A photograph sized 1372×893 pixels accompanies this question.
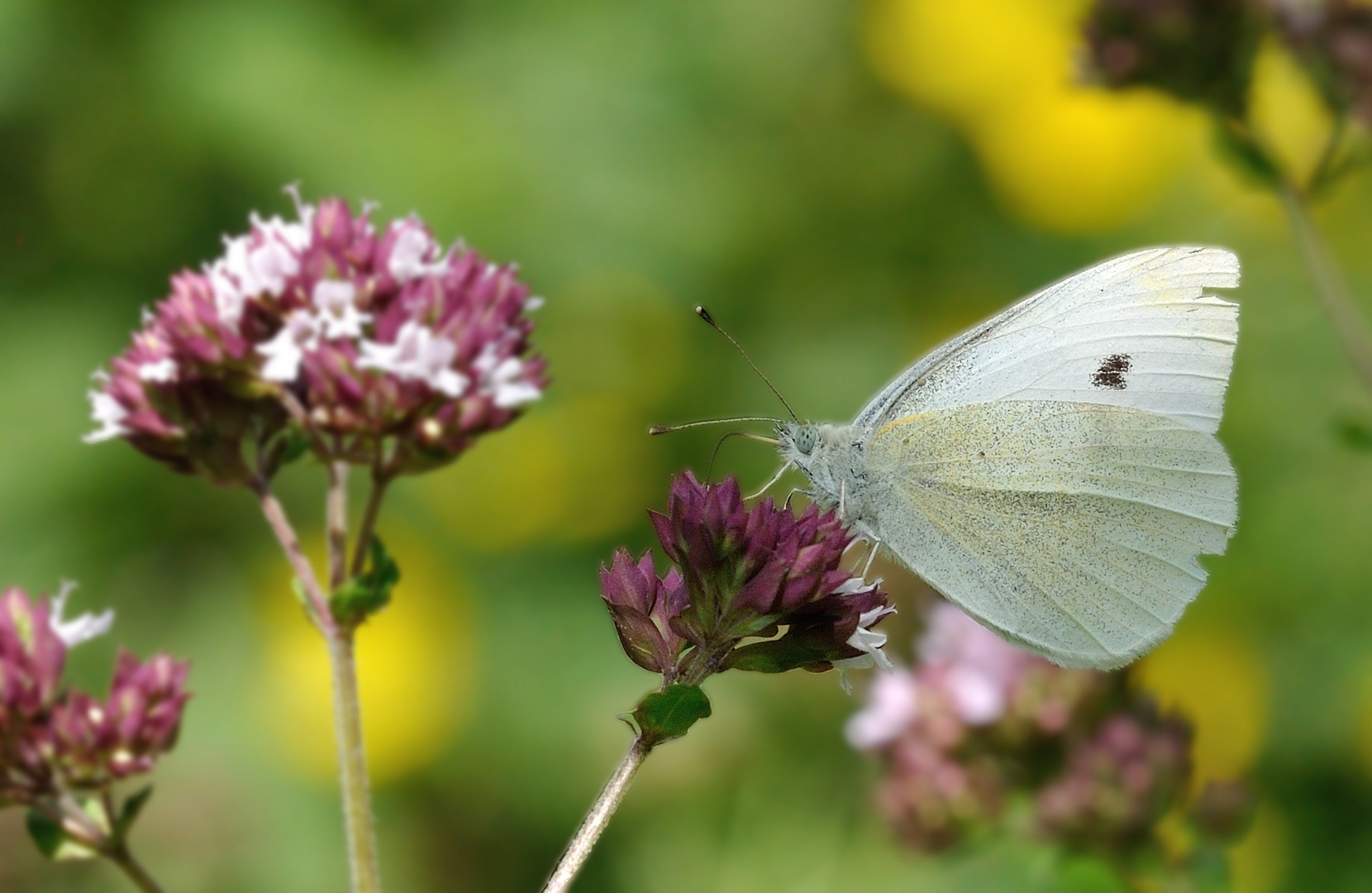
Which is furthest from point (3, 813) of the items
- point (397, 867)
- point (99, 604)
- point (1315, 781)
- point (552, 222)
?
point (1315, 781)

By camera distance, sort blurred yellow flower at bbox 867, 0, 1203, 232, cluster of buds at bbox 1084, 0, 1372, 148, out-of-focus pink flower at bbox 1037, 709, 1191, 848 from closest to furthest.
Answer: out-of-focus pink flower at bbox 1037, 709, 1191, 848 → cluster of buds at bbox 1084, 0, 1372, 148 → blurred yellow flower at bbox 867, 0, 1203, 232

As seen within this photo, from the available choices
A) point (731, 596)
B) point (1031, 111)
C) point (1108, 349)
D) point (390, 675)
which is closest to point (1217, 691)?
point (1108, 349)

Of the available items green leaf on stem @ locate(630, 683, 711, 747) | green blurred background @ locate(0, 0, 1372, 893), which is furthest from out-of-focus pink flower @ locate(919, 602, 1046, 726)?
green leaf on stem @ locate(630, 683, 711, 747)

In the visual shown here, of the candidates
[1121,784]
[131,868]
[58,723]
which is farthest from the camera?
[1121,784]

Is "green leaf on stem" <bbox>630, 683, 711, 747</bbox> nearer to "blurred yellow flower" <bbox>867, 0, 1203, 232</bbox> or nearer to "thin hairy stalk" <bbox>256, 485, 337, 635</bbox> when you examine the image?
"thin hairy stalk" <bbox>256, 485, 337, 635</bbox>

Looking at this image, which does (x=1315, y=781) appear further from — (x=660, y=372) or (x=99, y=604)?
(x=99, y=604)

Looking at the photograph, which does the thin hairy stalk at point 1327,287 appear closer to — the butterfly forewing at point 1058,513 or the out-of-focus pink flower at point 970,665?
the butterfly forewing at point 1058,513

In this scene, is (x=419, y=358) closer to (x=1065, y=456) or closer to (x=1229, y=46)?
(x=1065, y=456)
